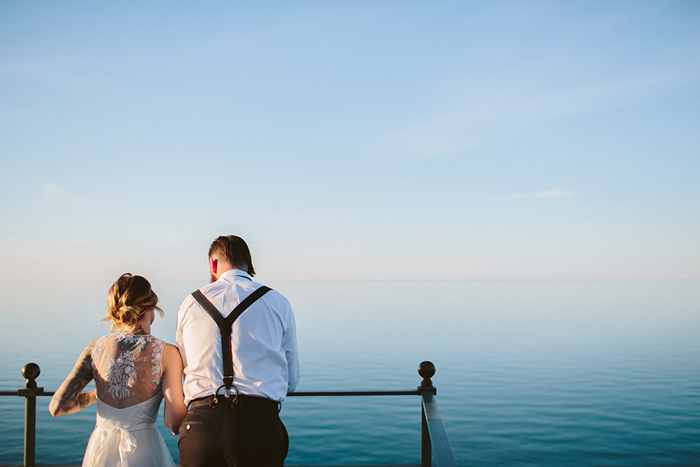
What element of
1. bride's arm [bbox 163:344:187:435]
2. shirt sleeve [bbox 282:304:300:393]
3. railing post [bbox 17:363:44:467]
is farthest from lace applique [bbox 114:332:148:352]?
railing post [bbox 17:363:44:467]

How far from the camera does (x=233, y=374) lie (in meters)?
2.63

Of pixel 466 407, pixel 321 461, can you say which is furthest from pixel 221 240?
pixel 466 407

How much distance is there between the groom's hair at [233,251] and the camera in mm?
2914

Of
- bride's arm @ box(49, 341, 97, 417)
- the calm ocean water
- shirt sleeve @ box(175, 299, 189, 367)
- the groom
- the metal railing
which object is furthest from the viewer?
the calm ocean water

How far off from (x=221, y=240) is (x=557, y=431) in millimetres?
12681

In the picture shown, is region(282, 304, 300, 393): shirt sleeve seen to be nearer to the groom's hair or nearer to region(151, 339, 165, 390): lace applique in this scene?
the groom's hair

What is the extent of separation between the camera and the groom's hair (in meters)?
2.91

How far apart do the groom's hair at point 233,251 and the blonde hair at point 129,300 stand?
37 centimetres

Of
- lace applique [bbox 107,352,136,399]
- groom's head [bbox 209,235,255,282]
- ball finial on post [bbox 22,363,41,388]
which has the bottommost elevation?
ball finial on post [bbox 22,363,41,388]

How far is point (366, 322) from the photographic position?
3881 cm

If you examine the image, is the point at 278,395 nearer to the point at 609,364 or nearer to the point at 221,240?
the point at 221,240

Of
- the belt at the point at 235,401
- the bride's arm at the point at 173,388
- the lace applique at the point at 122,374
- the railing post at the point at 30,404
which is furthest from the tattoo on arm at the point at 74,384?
the railing post at the point at 30,404

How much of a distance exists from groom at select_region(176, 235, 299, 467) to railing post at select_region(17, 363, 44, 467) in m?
2.09

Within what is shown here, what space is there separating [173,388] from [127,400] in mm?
253
